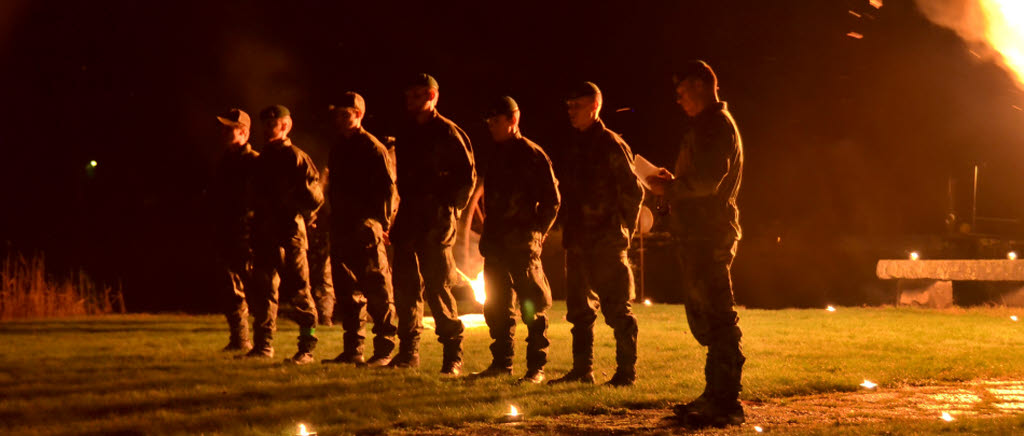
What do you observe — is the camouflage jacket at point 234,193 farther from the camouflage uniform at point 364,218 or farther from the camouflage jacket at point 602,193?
the camouflage jacket at point 602,193

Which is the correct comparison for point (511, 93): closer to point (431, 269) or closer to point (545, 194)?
point (431, 269)

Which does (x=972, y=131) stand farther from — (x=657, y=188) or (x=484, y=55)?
(x=657, y=188)

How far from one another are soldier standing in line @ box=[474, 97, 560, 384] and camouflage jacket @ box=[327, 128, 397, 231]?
0.95 meters

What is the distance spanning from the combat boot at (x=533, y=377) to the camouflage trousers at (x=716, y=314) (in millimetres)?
1727

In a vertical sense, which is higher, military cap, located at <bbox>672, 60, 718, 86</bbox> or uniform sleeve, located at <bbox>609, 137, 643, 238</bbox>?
military cap, located at <bbox>672, 60, 718, 86</bbox>

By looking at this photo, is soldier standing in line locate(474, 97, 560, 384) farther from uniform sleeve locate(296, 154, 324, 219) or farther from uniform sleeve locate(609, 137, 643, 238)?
uniform sleeve locate(296, 154, 324, 219)

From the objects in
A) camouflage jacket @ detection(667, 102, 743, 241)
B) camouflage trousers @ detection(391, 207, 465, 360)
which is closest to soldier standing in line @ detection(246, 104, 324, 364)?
camouflage trousers @ detection(391, 207, 465, 360)

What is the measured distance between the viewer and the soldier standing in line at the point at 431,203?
757 cm

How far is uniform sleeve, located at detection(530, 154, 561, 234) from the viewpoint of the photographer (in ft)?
23.5

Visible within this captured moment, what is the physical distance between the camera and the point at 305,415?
18.5 ft

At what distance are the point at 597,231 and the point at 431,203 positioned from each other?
1.39 m

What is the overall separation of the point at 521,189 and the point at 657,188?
5.51 ft

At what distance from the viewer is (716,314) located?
5457mm

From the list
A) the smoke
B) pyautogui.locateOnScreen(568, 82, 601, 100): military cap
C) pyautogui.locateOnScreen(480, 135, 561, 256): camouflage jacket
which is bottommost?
pyautogui.locateOnScreen(480, 135, 561, 256): camouflage jacket
